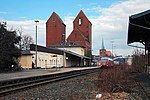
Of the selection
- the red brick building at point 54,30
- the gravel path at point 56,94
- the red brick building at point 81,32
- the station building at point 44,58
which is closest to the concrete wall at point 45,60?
the station building at point 44,58

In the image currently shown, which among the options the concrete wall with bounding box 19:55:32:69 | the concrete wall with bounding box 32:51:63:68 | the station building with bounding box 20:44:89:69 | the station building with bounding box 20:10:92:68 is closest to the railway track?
the station building with bounding box 20:44:89:69

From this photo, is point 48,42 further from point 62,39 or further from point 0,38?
point 0,38

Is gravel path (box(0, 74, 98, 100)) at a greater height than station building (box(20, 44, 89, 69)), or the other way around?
station building (box(20, 44, 89, 69))

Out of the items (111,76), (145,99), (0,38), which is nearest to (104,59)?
(0,38)

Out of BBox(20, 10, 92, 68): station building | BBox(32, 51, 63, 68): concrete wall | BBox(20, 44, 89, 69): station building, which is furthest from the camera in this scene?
BBox(20, 10, 92, 68): station building

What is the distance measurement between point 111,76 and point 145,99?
517 centimetres

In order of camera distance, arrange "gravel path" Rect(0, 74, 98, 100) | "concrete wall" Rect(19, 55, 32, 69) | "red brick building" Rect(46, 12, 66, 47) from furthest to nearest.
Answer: "red brick building" Rect(46, 12, 66, 47), "concrete wall" Rect(19, 55, 32, 69), "gravel path" Rect(0, 74, 98, 100)

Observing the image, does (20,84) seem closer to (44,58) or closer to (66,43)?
(44,58)

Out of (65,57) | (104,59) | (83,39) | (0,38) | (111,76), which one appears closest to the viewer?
(111,76)

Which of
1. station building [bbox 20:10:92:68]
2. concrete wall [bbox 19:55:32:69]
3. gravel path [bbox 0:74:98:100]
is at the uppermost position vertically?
station building [bbox 20:10:92:68]

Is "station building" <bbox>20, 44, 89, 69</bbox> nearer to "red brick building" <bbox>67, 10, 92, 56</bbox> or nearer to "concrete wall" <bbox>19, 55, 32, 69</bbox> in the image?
"concrete wall" <bbox>19, 55, 32, 69</bbox>

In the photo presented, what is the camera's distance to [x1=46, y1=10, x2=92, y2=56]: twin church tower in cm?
12212

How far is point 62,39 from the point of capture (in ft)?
404

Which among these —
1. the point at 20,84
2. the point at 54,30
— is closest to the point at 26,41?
the point at 54,30
